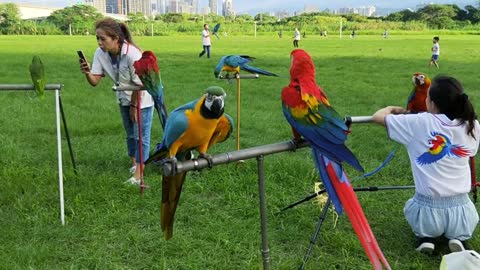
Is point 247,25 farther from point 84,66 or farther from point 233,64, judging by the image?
point 84,66

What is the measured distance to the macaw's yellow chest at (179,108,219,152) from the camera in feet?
A: 5.87

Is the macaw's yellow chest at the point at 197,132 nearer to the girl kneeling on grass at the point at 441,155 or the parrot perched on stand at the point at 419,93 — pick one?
the girl kneeling on grass at the point at 441,155

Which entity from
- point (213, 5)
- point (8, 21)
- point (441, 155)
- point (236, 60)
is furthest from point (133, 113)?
point (213, 5)

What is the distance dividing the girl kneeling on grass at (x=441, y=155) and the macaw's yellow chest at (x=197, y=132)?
94 centimetres

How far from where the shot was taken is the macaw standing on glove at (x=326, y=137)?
1533 millimetres

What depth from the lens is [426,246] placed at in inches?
108

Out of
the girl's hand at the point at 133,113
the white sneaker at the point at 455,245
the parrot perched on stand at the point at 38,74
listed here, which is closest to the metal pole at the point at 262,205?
the white sneaker at the point at 455,245

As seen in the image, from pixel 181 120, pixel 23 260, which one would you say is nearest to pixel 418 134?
pixel 181 120

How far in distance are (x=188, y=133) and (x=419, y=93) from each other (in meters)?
1.92

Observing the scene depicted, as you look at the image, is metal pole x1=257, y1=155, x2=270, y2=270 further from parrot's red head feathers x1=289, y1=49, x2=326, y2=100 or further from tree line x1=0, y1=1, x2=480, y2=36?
tree line x1=0, y1=1, x2=480, y2=36

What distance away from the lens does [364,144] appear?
5.02 m

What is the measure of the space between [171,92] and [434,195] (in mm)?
5828

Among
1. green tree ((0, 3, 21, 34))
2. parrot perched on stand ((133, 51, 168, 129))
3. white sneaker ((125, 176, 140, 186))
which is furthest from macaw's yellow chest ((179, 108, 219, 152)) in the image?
green tree ((0, 3, 21, 34))

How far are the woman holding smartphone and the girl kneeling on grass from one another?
6.05 feet
